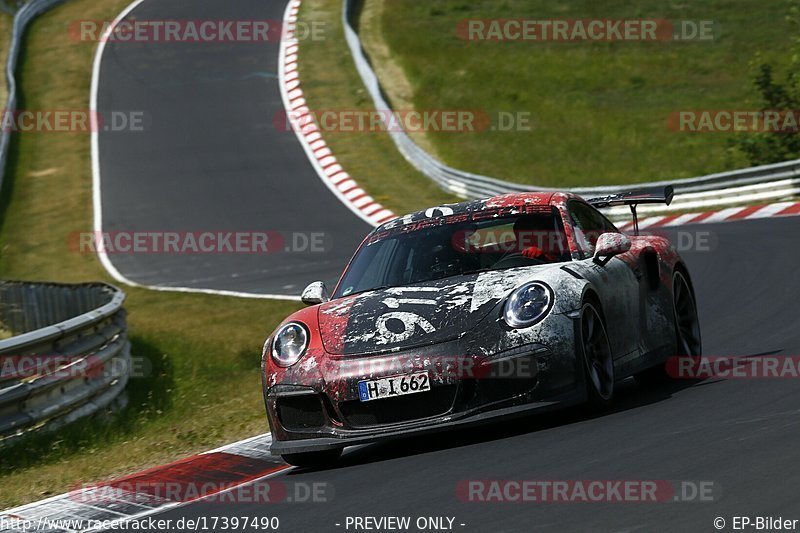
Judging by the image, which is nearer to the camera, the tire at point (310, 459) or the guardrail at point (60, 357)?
the tire at point (310, 459)

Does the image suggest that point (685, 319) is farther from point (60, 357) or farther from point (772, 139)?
point (772, 139)

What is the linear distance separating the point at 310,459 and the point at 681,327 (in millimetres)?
3025

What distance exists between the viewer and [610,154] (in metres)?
27.2

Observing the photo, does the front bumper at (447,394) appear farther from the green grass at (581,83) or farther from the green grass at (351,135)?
the green grass at (581,83)

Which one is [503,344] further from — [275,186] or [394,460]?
[275,186]

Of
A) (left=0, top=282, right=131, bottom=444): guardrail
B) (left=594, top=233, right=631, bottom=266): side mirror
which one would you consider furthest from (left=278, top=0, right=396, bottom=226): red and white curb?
(left=594, top=233, right=631, bottom=266): side mirror

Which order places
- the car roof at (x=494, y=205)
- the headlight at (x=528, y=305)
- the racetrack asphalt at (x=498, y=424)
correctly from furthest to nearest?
the car roof at (x=494, y=205), the headlight at (x=528, y=305), the racetrack asphalt at (x=498, y=424)

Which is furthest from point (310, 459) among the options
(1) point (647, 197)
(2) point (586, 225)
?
(1) point (647, 197)

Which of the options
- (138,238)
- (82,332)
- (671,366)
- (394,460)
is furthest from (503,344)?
(138,238)

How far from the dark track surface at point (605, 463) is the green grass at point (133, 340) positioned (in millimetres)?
1885

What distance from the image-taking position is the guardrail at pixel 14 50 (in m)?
30.2

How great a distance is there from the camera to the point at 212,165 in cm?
2798

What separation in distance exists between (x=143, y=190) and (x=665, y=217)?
36.8 feet

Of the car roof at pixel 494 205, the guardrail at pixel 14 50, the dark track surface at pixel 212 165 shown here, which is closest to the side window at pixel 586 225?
the car roof at pixel 494 205
